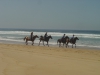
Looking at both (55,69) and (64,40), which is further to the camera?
(64,40)

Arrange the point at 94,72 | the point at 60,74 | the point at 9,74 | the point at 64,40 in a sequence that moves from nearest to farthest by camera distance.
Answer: the point at 9,74
the point at 60,74
the point at 94,72
the point at 64,40

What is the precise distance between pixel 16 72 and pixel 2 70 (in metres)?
0.52

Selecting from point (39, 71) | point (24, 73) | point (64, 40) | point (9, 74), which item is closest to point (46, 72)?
point (39, 71)

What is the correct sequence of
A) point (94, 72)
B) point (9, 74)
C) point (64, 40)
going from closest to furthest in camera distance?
point (9, 74)
point (94, 72)
point (64, 40)

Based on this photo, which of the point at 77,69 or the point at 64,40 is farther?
the point at 64,40

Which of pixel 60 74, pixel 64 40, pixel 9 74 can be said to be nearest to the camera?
pixel 9 74

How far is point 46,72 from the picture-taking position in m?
7.66

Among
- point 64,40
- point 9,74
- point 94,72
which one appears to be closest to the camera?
point 9,74

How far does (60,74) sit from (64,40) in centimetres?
1857

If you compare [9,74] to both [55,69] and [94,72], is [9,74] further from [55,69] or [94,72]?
[94,72]

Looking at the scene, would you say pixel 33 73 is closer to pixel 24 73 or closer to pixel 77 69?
pixel 24 73

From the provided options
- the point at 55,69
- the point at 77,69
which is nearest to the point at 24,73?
the point at 55,69

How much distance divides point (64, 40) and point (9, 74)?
19.2m

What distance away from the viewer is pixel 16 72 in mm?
7387
